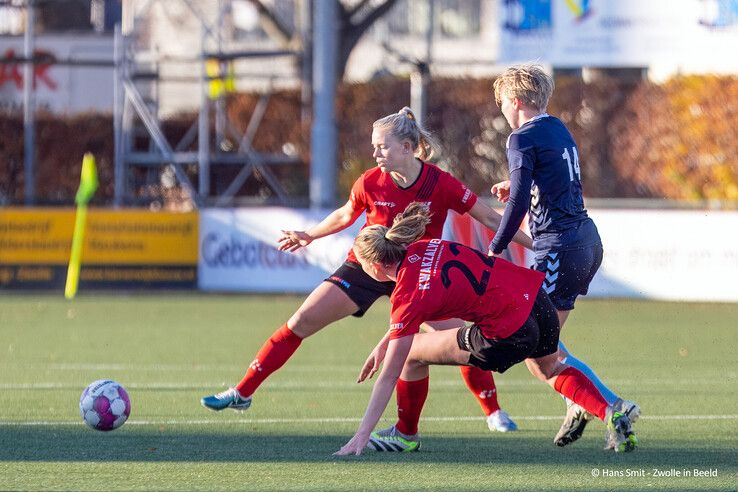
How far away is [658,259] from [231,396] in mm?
10935

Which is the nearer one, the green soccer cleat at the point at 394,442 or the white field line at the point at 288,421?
the green soccer cleat at the point at 394,442

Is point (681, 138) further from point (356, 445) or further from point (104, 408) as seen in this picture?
point (356, 445)

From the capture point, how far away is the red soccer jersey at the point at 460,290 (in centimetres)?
643

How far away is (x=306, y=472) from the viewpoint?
6.32 meters

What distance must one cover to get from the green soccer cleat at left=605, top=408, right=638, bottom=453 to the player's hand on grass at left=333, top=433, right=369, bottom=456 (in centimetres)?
112

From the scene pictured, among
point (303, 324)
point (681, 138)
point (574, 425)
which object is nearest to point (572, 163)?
point (574, 425)

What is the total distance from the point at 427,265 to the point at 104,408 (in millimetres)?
1974

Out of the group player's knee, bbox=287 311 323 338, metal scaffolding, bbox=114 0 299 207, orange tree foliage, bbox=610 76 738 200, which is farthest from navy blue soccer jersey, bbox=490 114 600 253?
orange tree foliage, bbox=610 76 738 200

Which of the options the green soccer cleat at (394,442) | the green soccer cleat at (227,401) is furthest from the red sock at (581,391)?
the green soccer cleat at (227,401)

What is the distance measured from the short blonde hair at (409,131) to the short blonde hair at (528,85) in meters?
0.52

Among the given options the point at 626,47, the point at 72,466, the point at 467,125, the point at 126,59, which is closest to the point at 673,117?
the point at 626,47

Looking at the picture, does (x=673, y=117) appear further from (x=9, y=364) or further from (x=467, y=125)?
(x=9, y=364)

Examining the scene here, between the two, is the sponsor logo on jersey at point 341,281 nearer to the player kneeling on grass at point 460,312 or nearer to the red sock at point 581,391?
the player kneeling on grass at point 460,312

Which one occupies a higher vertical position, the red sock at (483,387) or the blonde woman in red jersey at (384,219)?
the blonde woman in red jersey at (384,219)
